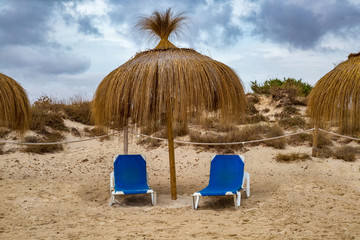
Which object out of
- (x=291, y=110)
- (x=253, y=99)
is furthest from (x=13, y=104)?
(x=253, y=99)

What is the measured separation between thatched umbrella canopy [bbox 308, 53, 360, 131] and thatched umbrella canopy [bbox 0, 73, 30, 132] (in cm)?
466

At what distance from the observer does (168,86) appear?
5250mm

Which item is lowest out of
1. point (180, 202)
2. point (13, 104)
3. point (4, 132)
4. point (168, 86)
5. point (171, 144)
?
point (180, 202)

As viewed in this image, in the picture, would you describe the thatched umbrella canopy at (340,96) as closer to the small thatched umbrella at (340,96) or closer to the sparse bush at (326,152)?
the small thatched umbrella at (340,96)

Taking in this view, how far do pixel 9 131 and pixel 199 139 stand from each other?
550 centimetres

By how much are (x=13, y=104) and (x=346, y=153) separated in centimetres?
723

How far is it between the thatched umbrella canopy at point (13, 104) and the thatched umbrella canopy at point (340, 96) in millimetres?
4657

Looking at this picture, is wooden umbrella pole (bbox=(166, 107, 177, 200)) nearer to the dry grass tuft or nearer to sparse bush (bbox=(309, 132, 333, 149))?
sparse bush (bbox=(309, 132, 333, 149))

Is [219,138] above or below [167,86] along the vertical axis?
below

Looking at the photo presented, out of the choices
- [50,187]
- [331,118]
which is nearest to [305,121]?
[331,118]

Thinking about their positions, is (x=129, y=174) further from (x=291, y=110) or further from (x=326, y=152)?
(x=291, y=110)

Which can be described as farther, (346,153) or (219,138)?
(219,138)

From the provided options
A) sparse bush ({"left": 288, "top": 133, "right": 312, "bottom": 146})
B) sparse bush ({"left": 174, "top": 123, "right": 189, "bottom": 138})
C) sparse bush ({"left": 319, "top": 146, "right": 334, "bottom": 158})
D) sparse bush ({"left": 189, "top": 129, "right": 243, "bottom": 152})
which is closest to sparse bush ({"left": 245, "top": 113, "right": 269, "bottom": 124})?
sparse bush ({"left": 189, "top": 129, "right": 243, "bottom": 152})

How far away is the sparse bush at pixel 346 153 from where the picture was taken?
834 cm
